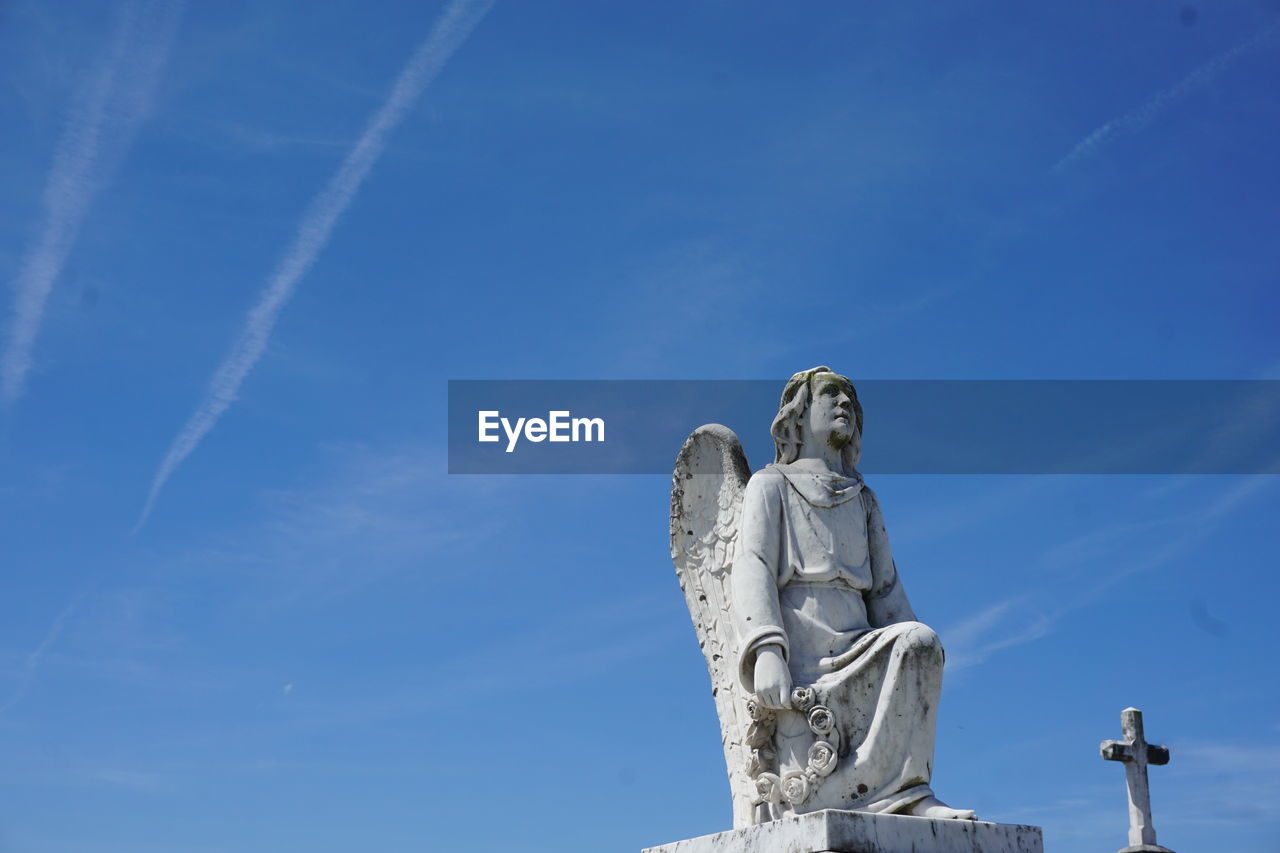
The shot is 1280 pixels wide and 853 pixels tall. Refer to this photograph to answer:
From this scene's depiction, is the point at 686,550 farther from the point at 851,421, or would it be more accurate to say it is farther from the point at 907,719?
the point at 907,719

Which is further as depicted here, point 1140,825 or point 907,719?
point 1140,825

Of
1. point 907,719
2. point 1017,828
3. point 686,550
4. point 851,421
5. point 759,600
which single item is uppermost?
point 851,421

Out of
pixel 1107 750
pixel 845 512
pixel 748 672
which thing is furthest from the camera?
pixel 1107 750

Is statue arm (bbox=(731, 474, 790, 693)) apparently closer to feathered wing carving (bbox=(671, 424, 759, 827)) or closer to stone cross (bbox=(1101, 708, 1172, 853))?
feathered wing carving (bbox=(671, 424, 759, 827))

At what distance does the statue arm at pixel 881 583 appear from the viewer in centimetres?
907

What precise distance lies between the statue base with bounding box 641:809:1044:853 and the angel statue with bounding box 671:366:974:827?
0.53ft

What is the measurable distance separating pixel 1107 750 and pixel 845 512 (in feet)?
15.0

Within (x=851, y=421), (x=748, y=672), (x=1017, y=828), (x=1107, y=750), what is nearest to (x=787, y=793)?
(x=748, y=672)

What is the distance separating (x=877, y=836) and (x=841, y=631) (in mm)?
1474

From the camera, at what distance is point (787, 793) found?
27.0ft

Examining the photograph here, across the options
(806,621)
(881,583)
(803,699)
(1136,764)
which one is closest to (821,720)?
(803,699)

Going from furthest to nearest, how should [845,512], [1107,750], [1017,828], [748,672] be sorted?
[1107,750]
[845,512]
[748,672]
[1017,828]

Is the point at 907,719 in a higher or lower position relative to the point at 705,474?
lower

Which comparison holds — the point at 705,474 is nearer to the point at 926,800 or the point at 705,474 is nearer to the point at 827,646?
the point at 827,646
